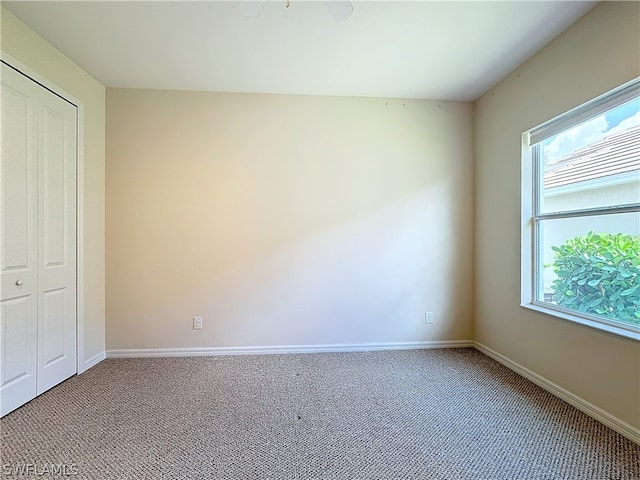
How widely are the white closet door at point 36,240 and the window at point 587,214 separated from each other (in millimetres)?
3764

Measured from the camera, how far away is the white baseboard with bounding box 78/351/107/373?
2.69m

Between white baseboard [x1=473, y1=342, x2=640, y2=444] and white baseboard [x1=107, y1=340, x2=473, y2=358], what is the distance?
60 centimetres

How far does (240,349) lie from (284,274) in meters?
0.86

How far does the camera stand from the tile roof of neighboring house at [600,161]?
1.86 metres

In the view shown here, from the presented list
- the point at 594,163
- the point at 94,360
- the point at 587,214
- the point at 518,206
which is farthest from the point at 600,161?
the point at 94,360

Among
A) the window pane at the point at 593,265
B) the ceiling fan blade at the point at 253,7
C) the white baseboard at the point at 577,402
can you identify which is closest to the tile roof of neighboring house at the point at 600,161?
the window pane at the point at 593,265

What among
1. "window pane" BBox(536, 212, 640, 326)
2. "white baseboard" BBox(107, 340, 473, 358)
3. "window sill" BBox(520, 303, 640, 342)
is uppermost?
"window pane" BBox(536, 212, 640, 326)

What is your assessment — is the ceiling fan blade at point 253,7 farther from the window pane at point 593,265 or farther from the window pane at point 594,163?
the window pane at point 593,265

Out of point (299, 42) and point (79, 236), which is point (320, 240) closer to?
point (299, 42)

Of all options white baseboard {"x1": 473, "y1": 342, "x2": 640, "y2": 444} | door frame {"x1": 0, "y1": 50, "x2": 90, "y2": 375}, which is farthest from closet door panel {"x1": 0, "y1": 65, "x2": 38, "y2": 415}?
white baseboard {"x1": 473, "y1": 342, "x2": 640, "y2": 444}

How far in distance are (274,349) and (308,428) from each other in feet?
4.27

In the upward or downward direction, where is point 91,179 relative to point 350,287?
upward

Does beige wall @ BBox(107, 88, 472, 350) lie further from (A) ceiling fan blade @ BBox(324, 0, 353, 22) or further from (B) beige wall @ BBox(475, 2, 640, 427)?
(A) ceiling fan blade @ BBox(324, 0, 353, 22)

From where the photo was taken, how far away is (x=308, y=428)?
186 cm
